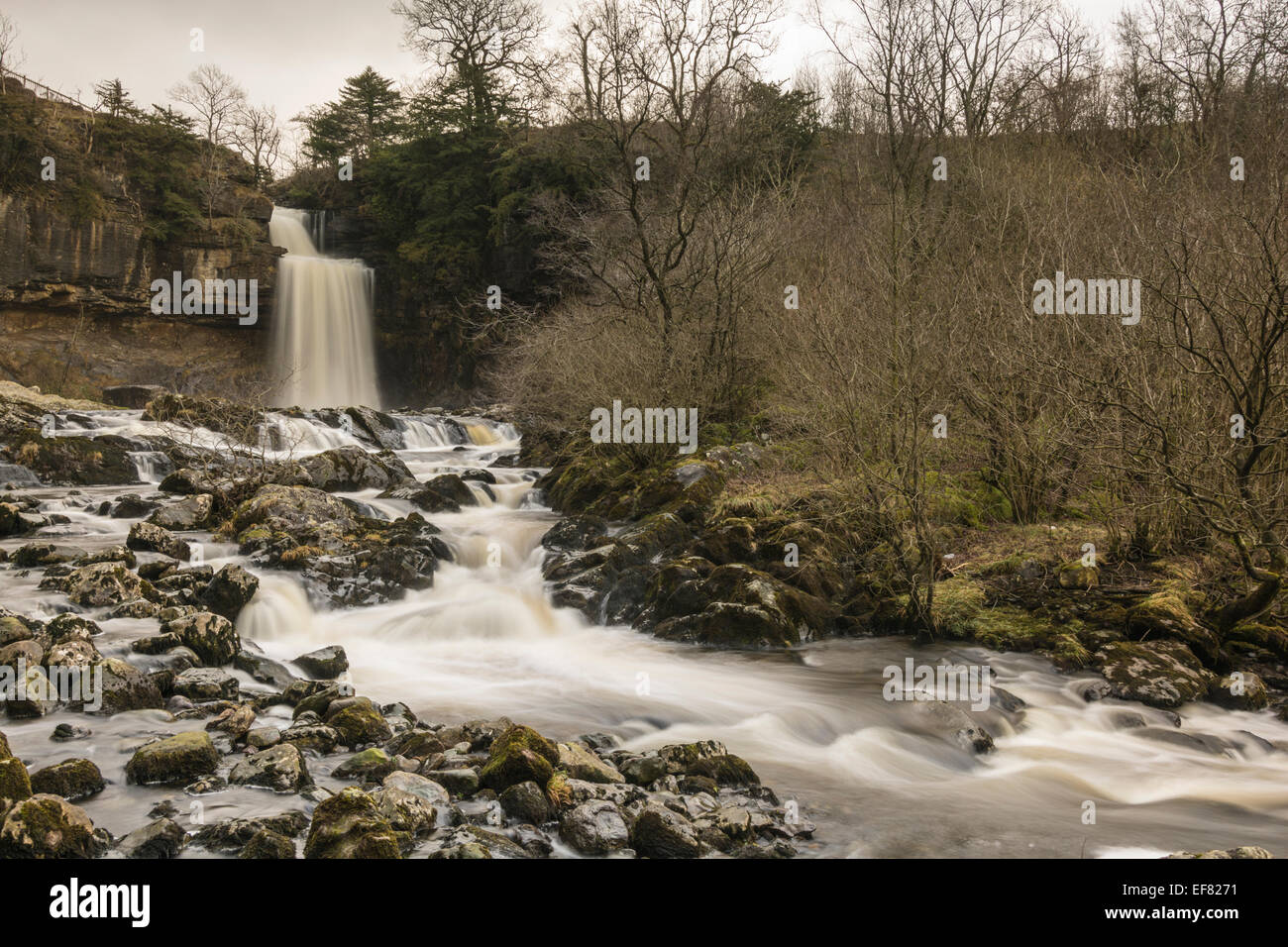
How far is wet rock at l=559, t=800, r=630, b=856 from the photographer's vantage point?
16.9 ft

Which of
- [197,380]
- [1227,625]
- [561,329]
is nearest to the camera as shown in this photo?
[1227,625]

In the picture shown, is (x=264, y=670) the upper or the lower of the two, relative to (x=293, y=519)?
lower

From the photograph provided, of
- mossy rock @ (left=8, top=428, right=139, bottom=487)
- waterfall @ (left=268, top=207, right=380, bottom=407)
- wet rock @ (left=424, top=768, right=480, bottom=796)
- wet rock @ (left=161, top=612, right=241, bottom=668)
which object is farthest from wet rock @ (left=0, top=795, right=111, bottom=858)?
waterfall @ (left=268, top=207, right=380, bottom=407)

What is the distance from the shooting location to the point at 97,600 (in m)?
10.0

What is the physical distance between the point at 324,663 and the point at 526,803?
4449 millimetres

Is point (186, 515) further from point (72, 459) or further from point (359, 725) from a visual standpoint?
point (359, 725)

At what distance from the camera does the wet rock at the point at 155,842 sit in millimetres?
4680

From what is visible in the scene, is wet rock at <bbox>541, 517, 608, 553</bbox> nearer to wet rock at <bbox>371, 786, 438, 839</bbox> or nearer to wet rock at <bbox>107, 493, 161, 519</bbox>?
wet rock at <bbox>107, 493, 161, 519</bbox>

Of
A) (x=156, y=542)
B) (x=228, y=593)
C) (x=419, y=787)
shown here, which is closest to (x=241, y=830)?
(x=419, y=787)

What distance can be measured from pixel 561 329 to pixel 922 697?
40.7 ft

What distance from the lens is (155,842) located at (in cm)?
473

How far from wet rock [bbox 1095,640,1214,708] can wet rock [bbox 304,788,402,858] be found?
7.21m
